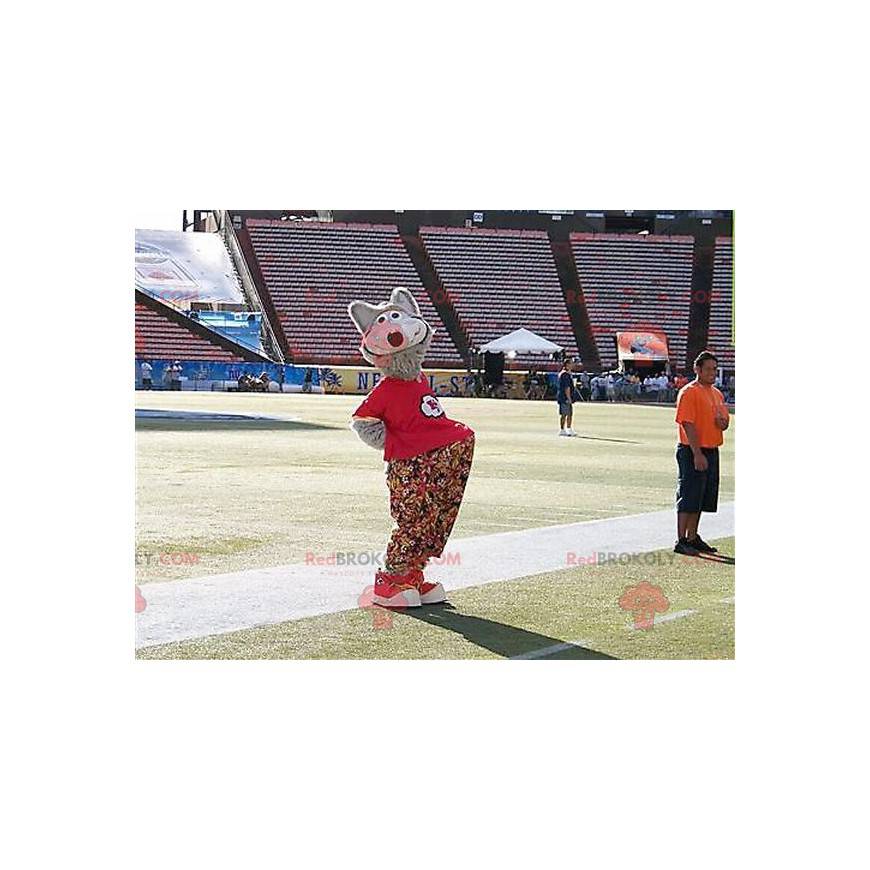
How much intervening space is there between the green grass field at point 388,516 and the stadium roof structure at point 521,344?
11.2 inches

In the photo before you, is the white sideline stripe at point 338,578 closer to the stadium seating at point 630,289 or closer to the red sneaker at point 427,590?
the red sneaker at point 427,590

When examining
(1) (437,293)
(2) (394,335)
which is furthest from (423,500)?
(1) (437,293)

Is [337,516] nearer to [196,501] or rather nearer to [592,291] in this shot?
[196,501]

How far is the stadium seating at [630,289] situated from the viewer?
7051mm

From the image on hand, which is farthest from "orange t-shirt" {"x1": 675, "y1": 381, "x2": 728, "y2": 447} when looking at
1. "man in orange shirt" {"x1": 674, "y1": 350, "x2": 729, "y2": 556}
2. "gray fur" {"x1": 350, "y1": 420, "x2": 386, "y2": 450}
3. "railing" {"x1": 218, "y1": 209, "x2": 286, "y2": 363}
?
"railing" {"x1": 218, "y1": 209, "x2": 286, "y2": 363}

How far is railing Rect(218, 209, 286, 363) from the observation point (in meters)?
7.00

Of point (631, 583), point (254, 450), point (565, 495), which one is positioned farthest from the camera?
point (565, 495)

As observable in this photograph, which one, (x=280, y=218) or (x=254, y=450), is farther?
(x=254, y=450)

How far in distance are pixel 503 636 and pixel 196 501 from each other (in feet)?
5.48

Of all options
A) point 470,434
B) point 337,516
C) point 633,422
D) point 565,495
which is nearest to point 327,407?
point 337,516

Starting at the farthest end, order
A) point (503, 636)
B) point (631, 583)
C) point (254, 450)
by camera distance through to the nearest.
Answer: point (254, 450) → point (631, 583) → point (503, 636)

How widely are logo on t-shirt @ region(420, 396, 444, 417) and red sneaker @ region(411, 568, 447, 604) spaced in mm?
723

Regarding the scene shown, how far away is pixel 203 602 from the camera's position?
6727 millimetres

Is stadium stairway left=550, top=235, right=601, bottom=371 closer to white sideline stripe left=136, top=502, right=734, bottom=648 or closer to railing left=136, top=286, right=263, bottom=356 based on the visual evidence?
white sideline stripe left=136, top=502, right=734, bottom=648
